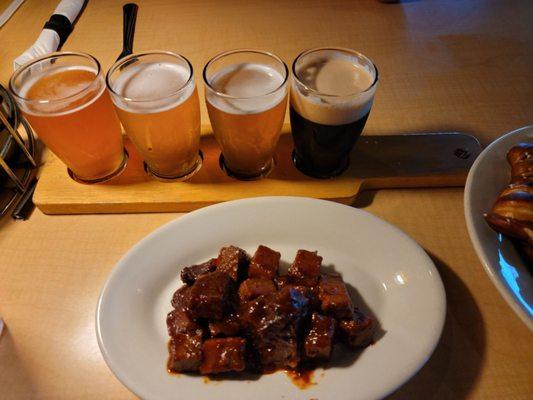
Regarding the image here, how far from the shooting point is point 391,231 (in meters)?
1.00

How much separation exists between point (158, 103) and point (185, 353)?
570 mm

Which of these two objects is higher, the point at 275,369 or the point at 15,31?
the point at 15,31

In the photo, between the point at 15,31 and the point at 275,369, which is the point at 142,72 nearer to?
the point at 275,369

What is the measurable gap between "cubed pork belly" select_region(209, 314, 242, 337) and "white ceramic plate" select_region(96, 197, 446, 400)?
9 cm

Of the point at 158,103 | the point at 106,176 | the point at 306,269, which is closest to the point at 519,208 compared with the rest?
the point at 306,269

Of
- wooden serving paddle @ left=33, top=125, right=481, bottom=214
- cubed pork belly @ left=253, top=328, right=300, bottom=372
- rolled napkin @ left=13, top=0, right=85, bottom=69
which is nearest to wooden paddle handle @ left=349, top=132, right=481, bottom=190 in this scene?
wooden serving paddle @ left=33, top=125, right=481, bottom=214

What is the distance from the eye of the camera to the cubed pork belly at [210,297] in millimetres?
868

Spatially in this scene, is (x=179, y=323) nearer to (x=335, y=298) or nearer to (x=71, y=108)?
(x=335, y=298)

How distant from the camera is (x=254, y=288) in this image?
0.92m

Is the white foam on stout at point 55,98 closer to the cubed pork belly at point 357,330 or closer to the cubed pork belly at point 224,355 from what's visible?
the cubed pork belly at point 224,355

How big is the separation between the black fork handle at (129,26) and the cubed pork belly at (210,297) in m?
1.10

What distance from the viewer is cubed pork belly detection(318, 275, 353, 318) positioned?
0.87 m

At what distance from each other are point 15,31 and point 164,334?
155 cm

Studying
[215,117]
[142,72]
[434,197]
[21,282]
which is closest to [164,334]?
[21,282]
